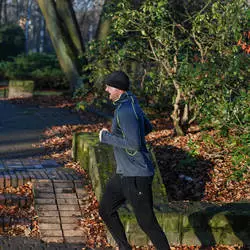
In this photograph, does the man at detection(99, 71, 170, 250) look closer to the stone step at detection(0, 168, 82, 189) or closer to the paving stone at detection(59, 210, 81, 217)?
the paving stone at detection(59, 210, 81, 217)

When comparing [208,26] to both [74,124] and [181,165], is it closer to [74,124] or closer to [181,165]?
[181,165]

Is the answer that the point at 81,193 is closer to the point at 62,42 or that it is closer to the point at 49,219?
the point at 49,219

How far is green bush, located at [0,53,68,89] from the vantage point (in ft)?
68.8

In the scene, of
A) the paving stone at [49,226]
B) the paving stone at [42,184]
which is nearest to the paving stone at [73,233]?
the paving stone at [49,226]

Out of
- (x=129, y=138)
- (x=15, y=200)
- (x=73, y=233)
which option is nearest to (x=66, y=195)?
(x=15, y=200)

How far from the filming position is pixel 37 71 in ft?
70.6

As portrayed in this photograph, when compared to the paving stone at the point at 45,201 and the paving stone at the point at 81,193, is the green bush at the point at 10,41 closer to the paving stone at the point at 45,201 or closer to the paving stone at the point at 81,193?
the paving stone at the point at 81,193

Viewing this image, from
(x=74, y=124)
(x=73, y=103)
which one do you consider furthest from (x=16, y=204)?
(x=73, y=103)

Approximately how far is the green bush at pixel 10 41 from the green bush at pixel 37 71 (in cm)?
715

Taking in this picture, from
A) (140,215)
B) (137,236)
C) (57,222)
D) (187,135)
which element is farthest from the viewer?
(187,135)

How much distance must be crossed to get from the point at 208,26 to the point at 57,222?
5087mm

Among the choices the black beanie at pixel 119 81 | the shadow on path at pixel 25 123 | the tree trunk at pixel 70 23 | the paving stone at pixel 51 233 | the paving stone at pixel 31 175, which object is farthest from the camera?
the tree trunk at pixel 70 23

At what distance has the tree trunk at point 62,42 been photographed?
16828 millimetres

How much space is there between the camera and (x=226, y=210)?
5.95m
